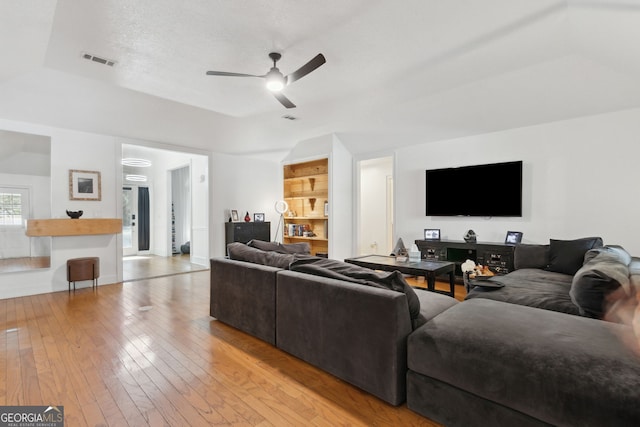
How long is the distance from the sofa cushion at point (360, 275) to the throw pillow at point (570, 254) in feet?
8.18

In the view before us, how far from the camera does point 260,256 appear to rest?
2.89 meters

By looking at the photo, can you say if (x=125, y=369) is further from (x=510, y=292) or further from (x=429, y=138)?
(x=429, y=138)

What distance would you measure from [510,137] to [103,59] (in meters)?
5.21

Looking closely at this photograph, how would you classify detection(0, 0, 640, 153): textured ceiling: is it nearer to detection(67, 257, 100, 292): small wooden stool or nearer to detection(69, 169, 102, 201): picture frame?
detection(69, 169, 102, 201): picture frame

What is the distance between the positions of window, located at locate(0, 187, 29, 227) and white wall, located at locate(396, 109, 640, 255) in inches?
251

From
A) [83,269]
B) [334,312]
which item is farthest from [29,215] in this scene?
[334,312]

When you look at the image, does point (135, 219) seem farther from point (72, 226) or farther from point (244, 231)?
point (72, 226)

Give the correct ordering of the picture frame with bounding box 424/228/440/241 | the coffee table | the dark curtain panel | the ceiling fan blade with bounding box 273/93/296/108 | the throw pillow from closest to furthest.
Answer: the ceiling fan blade with bounding box 273/93/296/108 < the throw pillow < the coffee table < the picture frame with bounding box 424/228/440/241 < the dark curtain panel

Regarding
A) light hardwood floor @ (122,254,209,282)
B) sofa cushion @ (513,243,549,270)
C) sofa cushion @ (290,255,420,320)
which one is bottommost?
light hardwood floor @ (122,254,209,282)

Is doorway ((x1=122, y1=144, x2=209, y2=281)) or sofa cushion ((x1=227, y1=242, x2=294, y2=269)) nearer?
sofa cushion ((x1=227, y1=242, x2=294, y2=269))

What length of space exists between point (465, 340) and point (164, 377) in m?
1.98

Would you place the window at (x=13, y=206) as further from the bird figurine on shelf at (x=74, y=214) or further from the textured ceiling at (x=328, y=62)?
the textured ceiling at (x=328, y=62)

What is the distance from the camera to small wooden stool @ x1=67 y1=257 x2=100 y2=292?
450cm

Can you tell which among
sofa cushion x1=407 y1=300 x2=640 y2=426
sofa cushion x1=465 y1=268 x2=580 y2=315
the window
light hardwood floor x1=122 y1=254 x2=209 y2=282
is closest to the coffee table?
sofa cushion x1=465 y1=268 x2=580 y2=315
